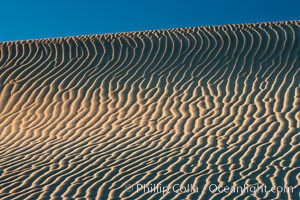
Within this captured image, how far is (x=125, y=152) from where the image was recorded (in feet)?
37.1

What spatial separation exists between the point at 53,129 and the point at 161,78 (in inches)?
167

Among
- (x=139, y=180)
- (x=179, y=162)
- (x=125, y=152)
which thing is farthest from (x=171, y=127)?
(x=139, y=180)

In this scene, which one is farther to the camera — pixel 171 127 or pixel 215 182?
pixel 171 127

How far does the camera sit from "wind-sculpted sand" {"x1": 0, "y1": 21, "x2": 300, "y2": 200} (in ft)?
30.7

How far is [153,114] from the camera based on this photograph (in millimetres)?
14453

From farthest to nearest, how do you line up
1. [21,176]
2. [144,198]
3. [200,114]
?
[200,114]
[21,176]
[144,198]

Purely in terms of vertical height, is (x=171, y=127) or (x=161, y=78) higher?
(x=161, y=78)

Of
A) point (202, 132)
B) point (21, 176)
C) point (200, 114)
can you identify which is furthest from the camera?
point (200, 114)

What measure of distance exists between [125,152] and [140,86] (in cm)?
569

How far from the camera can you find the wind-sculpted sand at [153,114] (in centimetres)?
937

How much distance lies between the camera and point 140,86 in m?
16.8

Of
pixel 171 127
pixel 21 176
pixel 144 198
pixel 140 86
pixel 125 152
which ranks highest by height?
pixel 140 86

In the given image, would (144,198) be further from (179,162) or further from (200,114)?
(200,114)

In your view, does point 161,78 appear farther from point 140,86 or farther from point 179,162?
point 179,162
